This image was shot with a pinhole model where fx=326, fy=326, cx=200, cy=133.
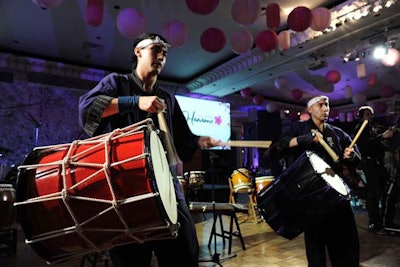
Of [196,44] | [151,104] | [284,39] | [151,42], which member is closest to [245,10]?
[284,39]

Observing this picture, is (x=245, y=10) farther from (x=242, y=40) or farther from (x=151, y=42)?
(x=151, y=42)

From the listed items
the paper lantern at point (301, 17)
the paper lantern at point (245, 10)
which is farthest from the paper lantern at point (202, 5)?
the paper lantern at point (301, 17)

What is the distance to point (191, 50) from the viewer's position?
633cm

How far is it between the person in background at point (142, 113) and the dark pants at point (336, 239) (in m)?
1.02

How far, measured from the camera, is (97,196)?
3.60 feet

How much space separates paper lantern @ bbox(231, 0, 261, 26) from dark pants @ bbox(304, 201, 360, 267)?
2.51m

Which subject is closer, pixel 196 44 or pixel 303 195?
pixel 303 195

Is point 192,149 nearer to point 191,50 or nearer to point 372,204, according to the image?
point 372,204

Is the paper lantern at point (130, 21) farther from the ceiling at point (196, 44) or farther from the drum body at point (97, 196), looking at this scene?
the drum body at point (97, 196)

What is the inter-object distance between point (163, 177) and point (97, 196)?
0.78 ft

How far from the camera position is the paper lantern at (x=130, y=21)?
12.5 ft

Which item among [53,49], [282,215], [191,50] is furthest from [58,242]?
[53,49]

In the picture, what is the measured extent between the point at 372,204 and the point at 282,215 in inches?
109

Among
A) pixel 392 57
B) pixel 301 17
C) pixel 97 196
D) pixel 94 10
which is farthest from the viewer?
pixel 392 57
